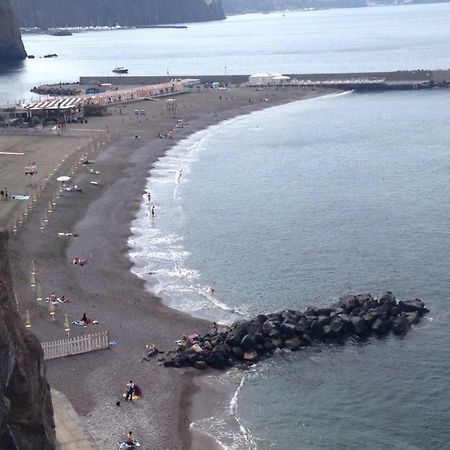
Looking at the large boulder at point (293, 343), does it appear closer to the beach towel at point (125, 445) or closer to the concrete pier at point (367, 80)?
the beach towel at point (125, 445)

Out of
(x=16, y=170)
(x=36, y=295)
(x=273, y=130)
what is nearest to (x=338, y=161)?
(x=273, y=130)

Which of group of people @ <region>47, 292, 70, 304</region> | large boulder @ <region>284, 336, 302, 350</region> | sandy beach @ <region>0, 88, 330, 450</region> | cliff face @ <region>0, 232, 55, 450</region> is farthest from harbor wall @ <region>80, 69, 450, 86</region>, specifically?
cliff face @ <region>0, 232, 55, 450</region>

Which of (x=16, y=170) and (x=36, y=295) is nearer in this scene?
(x=36, y=295)

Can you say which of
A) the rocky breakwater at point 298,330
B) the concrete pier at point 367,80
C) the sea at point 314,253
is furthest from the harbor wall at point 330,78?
the rocky breakwater at point 298,330

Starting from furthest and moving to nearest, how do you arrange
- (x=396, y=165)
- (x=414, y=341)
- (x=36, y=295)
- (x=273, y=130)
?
(x=273, y=130)
(x=396, y=165)
(x=36, y=295)
(x=414, y=341)

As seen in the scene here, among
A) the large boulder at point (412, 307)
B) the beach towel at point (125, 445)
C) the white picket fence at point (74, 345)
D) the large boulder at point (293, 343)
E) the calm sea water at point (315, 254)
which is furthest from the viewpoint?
the large boulder at point (412, 307)

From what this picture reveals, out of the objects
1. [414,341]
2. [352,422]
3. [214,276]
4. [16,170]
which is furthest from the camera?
[16,170]

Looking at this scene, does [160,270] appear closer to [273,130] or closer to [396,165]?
[396,165]
